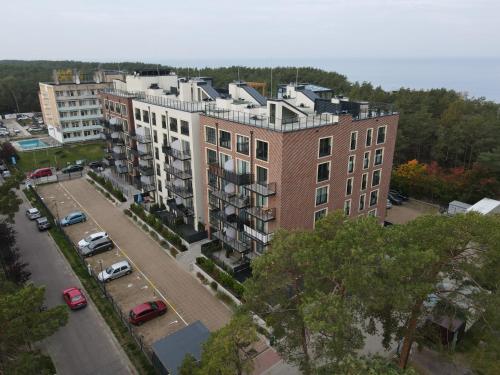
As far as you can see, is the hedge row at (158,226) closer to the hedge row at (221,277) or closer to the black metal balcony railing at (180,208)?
the black metal balcony railing at (180,208)

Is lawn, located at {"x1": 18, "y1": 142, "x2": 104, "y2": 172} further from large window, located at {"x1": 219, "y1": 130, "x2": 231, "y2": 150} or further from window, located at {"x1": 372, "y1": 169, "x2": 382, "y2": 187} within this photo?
window, located at {"x1": 372, "y1": 169, "x2": 382, "y2": 187}

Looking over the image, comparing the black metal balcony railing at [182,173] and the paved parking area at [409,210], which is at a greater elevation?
the black metal balcony railing at [182,173]

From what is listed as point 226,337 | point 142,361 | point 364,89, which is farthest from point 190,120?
point 364,89

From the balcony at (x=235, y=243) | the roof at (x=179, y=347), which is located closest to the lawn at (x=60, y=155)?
the balcony at (x=235, y=243)

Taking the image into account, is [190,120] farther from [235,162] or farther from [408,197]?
[408,197]

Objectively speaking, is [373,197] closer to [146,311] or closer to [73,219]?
[146,311]

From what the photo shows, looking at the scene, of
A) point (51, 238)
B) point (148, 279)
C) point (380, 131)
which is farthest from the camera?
point (51, 238)
